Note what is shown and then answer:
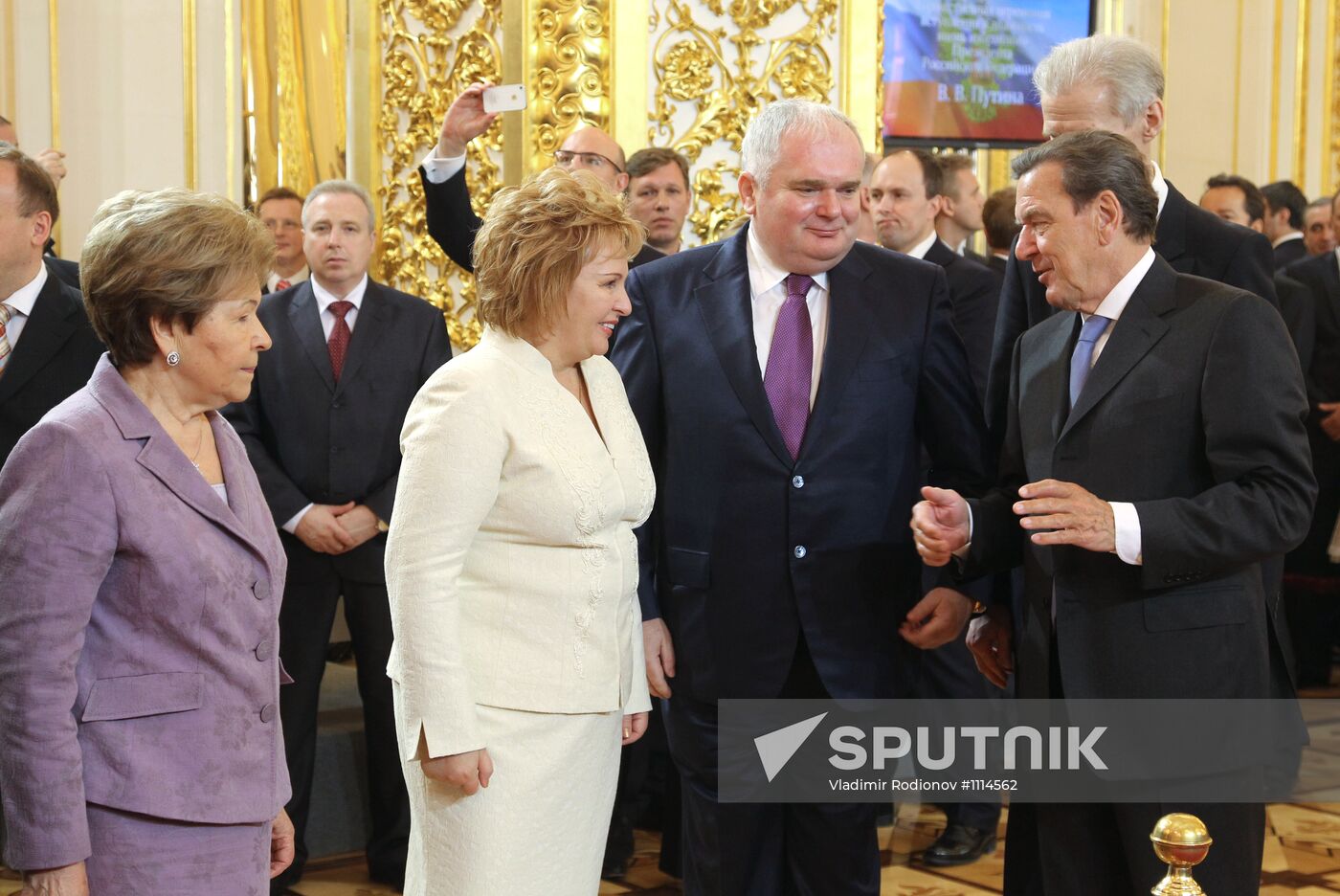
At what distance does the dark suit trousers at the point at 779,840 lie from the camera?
3041mm

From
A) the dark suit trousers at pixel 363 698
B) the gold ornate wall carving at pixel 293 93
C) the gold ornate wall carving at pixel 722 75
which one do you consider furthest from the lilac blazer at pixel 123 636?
the gold ornate wall carving at pixel 293 93

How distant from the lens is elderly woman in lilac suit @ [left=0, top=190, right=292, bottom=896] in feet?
6.50

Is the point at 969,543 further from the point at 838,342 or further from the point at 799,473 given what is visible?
the point at 838,342

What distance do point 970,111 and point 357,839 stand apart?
520 cm

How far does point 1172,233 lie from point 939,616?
987 mm

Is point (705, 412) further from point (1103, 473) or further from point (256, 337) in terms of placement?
point (256, 337)

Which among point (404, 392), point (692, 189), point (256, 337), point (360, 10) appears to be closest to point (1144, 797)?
point (256, 337)

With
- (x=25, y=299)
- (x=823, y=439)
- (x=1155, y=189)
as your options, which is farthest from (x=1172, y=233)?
(x=25, y=299)

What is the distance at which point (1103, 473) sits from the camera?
273 centimetres

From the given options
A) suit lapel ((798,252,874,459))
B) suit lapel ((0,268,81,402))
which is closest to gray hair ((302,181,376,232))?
suit lapel ((0,268,81,402))

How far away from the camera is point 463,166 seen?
4.17m

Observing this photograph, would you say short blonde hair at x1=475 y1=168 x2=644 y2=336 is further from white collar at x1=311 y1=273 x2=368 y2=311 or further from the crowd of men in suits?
white collar at x1=311 y1=273 x2=368 y2=311

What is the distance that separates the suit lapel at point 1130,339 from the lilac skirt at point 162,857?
1555 millimetres

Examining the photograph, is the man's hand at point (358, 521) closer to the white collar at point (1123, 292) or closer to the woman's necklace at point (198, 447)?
the woman's necklace at point (198, 447)
